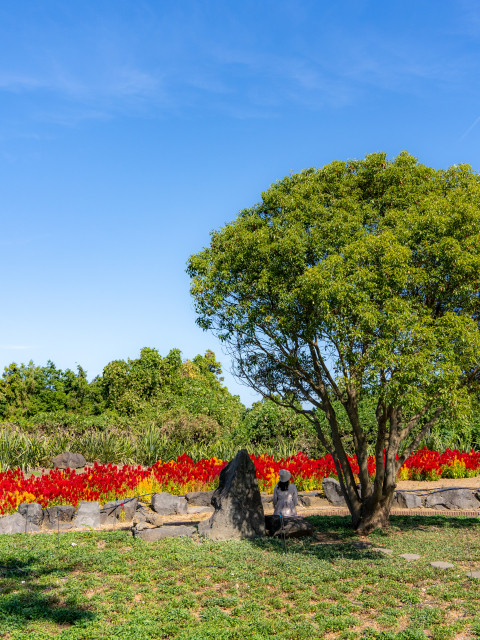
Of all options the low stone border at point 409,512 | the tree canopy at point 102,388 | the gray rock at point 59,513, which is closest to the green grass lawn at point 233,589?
the gray rock at point 59,513

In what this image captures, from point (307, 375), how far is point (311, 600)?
160 inches

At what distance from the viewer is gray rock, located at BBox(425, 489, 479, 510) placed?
512 inches

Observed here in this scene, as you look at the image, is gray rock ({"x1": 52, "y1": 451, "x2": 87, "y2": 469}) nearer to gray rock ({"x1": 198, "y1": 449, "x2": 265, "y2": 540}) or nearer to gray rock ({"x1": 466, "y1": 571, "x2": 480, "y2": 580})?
gray rock ({"x1": 198, "y1": 449, "x2": 265, "y2": 540})

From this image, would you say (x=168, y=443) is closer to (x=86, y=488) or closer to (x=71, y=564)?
(x=86, y=488)

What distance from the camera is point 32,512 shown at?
420 inches

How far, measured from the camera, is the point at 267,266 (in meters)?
8.59

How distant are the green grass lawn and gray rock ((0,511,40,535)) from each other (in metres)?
0.76

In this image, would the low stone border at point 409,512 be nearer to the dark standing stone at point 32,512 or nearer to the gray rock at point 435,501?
the gray rock at point 435,501

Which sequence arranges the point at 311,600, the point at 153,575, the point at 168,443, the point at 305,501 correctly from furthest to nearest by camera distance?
the point at 168,443
the point at 305,501
the point at 153,575
the point at 311,600

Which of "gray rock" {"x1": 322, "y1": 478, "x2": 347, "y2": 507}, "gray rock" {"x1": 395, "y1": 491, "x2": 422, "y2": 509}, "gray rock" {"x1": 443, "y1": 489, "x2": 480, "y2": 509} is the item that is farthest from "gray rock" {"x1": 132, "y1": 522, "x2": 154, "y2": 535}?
"gray rock" {"x1": 443, "y1": 489, "x2": 480, "y2": 509}

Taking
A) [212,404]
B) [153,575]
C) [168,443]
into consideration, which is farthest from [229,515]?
[212,404]

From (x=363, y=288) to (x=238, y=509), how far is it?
4.44m

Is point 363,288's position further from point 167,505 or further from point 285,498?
point 167,505

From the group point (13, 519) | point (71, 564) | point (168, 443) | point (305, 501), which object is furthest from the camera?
point (168, 443)
